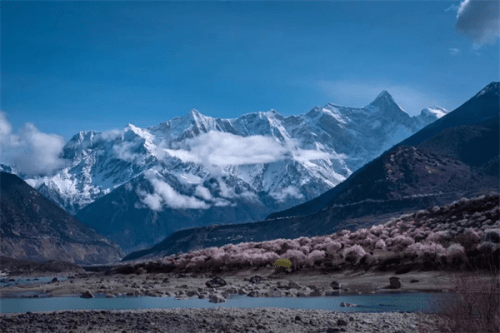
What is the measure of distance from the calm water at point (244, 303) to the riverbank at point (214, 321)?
16.2 feet

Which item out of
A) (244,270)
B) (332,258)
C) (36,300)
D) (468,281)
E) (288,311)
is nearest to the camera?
(468,281)

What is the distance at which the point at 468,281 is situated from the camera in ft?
71.5

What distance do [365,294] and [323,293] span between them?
3.94 m

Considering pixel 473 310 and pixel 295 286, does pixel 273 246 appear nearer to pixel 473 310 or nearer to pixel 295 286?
pixel 295 286

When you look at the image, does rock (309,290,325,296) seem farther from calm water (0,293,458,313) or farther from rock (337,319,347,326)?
rock (337,319,347,326)

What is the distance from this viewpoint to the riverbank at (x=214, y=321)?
98.5 feet

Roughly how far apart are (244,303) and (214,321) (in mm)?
11922

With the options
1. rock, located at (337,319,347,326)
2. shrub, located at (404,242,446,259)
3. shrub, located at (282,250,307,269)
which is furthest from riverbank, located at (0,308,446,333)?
shrub, located at (282,250,307,269)

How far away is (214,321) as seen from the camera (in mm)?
32938

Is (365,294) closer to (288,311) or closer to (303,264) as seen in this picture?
(288,311)

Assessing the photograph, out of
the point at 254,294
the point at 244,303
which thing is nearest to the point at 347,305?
the point at 244,303

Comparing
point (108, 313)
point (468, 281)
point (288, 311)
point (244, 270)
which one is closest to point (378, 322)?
point (288, 311)

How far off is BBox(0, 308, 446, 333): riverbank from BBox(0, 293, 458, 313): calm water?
4941 millimetres

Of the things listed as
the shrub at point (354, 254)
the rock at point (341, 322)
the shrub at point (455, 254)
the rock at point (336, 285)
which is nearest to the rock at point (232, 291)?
the rock at point (336, 285)
